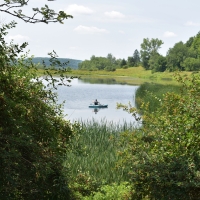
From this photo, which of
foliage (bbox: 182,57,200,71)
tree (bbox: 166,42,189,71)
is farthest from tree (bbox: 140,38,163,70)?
foliage (bbox: 182,57,200,71)

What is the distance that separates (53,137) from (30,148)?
0.44 meters

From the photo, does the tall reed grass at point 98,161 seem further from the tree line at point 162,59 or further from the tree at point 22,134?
the tree line at point 162,59

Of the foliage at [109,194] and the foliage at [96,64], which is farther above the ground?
the foliage at [96,64]

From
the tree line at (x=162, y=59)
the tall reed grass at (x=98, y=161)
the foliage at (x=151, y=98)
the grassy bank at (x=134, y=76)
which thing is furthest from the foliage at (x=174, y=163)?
the tree line at (x=162, y=59)

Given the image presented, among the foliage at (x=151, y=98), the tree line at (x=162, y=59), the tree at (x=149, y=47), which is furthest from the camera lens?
the tree at (x=149, y=47)

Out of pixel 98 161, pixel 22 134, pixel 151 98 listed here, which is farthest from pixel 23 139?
pixel 151 98

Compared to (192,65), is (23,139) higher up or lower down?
lower down

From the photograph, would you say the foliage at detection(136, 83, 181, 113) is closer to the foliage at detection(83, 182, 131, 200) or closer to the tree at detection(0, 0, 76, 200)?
the foliage at detection(83, 182, 131, 200)

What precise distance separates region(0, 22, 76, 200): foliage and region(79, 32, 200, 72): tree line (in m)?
74.7

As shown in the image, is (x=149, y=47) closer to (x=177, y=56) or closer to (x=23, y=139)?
(x=177, y=56)

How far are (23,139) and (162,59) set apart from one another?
103 m

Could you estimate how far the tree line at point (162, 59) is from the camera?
298 ft

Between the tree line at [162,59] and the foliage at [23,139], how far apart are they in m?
74.7

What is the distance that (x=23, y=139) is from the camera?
468 centimetres
